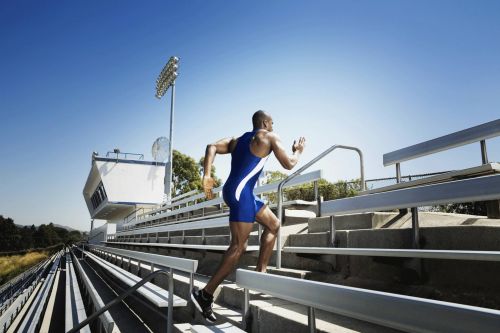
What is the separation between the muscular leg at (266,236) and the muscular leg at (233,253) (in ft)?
0.57

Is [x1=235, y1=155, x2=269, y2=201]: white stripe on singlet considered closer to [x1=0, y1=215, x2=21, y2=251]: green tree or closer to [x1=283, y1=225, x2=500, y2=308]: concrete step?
[x1=283, y1=225, x2=500, y2=308]: concrete step

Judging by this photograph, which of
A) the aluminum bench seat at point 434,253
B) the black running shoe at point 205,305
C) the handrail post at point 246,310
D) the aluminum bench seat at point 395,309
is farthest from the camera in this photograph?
the black running shoe at point 205,305

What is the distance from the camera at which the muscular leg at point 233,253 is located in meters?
2.41

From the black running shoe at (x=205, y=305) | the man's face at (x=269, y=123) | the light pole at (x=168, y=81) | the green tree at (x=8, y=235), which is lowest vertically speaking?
the green tree at (x=8, y=235)

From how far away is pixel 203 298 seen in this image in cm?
240

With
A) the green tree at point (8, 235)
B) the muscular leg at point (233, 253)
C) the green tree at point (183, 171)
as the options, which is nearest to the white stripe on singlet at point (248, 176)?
the muscular leg at point (233, 253)

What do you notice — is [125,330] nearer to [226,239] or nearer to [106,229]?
[226,239]

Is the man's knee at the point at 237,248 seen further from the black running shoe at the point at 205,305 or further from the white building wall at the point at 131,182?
the white building wall at the point at 131,182

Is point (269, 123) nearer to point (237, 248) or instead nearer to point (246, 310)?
point (237, 248)

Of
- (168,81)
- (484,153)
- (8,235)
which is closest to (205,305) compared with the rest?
(484,153)

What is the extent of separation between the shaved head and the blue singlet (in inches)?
4.5

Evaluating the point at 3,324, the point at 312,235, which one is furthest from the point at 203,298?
the point at 3,324

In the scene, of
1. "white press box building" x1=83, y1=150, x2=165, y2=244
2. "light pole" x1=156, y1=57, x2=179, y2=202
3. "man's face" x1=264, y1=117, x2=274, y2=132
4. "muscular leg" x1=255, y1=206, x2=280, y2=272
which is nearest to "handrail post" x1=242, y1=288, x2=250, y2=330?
"muscular leg" x1=255, y1=206, x2=280, y2=272

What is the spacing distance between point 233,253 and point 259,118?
3.65ft
